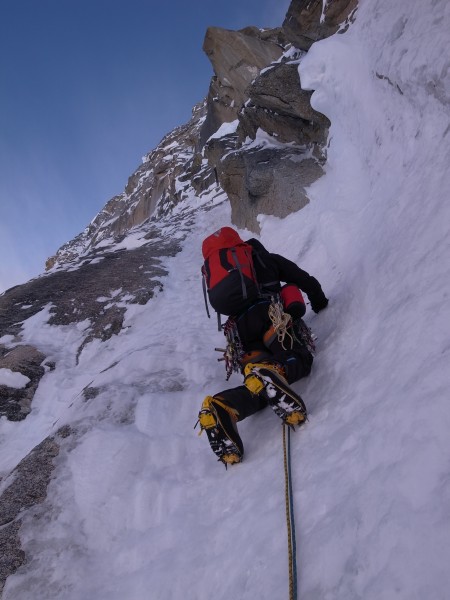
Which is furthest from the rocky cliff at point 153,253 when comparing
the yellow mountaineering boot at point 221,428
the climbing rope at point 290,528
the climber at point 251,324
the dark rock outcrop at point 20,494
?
the climbing rope at point 290,528

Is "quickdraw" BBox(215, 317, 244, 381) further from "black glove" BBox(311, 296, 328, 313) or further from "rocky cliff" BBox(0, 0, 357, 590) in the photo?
"rocky cliff" BBox(0, 0, 357, 590)

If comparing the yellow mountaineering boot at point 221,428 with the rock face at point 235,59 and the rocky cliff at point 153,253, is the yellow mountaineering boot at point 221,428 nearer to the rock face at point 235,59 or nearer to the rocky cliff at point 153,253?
the rocky cliff at point 153,253

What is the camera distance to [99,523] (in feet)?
11.5

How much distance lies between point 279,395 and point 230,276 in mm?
1445

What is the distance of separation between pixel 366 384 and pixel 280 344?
1.19 metres

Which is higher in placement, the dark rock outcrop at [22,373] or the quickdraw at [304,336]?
the dark rock outcrop at [22,373]

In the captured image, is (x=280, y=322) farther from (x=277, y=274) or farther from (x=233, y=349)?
(x=277, y=274)

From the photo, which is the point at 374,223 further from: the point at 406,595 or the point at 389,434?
the point at 406,595

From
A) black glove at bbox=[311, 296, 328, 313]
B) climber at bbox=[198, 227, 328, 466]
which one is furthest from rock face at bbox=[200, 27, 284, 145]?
climber at bbox=[198, 227, 328, 466]

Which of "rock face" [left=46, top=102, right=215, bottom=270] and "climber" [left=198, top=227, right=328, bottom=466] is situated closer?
"climber" [left=198, top=227, right=328, bottom=466]

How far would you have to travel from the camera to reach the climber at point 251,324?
3479 mm

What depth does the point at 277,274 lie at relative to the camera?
4684 mm

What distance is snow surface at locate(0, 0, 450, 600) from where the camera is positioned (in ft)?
6.21

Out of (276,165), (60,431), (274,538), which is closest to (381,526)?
(274,538)
